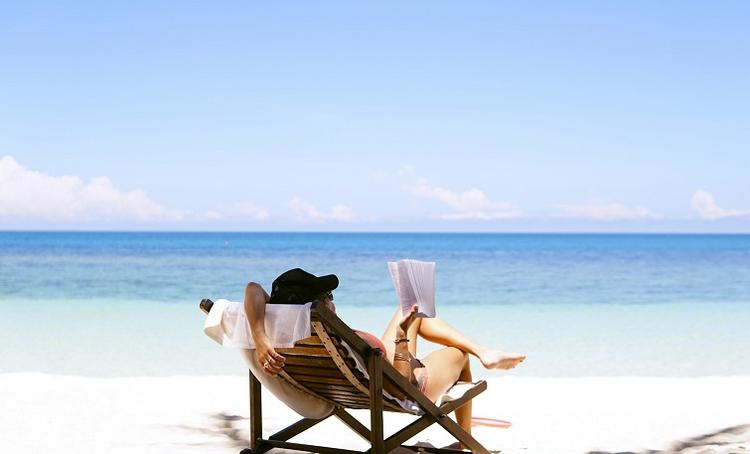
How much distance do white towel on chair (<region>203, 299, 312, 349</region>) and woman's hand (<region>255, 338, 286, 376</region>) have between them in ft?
0.10

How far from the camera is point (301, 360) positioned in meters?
3.48

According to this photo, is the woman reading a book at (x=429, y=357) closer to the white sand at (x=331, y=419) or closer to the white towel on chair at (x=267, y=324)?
the white towel on chair at (x=267, y=324)

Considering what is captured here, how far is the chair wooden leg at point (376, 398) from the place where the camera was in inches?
130

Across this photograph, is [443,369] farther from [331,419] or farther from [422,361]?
[331,419]

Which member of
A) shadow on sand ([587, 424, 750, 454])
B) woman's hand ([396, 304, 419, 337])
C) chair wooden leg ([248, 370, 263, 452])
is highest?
woman's hand ([396, 304, 419, 337])

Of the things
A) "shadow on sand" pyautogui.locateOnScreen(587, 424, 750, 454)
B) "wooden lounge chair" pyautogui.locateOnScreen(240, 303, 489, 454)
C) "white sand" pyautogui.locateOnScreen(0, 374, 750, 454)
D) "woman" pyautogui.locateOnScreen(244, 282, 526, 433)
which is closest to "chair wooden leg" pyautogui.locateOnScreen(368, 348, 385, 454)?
"wooden lounge chair" pyautogui.locateOnScreen(240, 303, 489, 454)

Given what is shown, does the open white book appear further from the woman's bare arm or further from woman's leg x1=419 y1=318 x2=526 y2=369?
the woman's bare arm

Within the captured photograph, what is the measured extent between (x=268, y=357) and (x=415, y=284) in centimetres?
70

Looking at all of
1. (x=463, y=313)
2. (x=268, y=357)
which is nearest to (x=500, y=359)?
(x=268, y=357)

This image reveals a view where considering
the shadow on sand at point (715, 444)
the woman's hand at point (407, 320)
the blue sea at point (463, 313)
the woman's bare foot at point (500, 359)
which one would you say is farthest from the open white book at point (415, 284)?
the blue sea at point (463, 313)

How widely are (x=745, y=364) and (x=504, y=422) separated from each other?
482 cm

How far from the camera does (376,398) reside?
338 centimetres

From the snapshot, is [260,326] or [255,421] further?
[255,421]

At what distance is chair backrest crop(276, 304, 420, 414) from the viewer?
3.20 m
